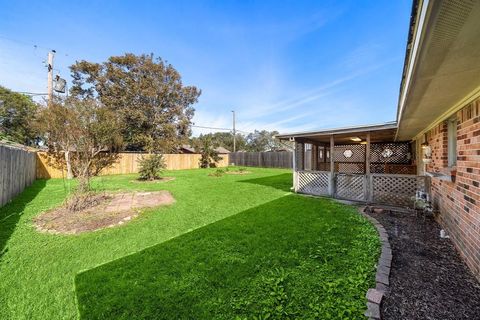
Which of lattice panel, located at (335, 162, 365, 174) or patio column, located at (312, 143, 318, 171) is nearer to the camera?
patio column, located at (312, 143, 318, 171)

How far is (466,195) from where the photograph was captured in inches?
110

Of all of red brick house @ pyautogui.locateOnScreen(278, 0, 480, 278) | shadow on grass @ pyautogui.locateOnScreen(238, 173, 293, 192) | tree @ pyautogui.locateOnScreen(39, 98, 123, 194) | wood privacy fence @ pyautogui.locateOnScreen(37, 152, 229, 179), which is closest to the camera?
red brick house @ pyautogui.locateOnScreen(278, 0, 480, 278)

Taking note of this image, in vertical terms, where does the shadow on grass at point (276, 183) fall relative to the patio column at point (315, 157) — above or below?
below

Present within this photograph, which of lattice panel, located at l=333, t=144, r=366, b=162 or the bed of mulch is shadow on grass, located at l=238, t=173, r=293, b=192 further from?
the bed of mulch

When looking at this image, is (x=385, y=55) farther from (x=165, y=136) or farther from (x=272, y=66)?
(x=165, y=136)

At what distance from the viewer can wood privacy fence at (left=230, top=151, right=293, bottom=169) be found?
65.8ft

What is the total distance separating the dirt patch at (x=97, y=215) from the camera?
4.12m

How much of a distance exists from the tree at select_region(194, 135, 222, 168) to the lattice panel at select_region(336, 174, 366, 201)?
1509cm

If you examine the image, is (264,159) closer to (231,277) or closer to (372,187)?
(372,187)

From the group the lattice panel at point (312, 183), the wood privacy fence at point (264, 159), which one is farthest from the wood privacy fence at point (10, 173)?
the wood privacy fence at point (264, 159)

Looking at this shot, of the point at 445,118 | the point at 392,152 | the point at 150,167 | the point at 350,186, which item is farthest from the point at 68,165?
the point at 392,152

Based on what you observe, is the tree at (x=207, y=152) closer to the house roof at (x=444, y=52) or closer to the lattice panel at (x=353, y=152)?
the lattice panel at (x=353, y=152)

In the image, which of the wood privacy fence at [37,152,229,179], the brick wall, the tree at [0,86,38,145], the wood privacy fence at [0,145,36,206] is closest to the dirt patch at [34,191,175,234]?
the wood privacy fence at [0,145,36,206]

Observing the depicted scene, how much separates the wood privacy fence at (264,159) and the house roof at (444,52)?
1730 cm
